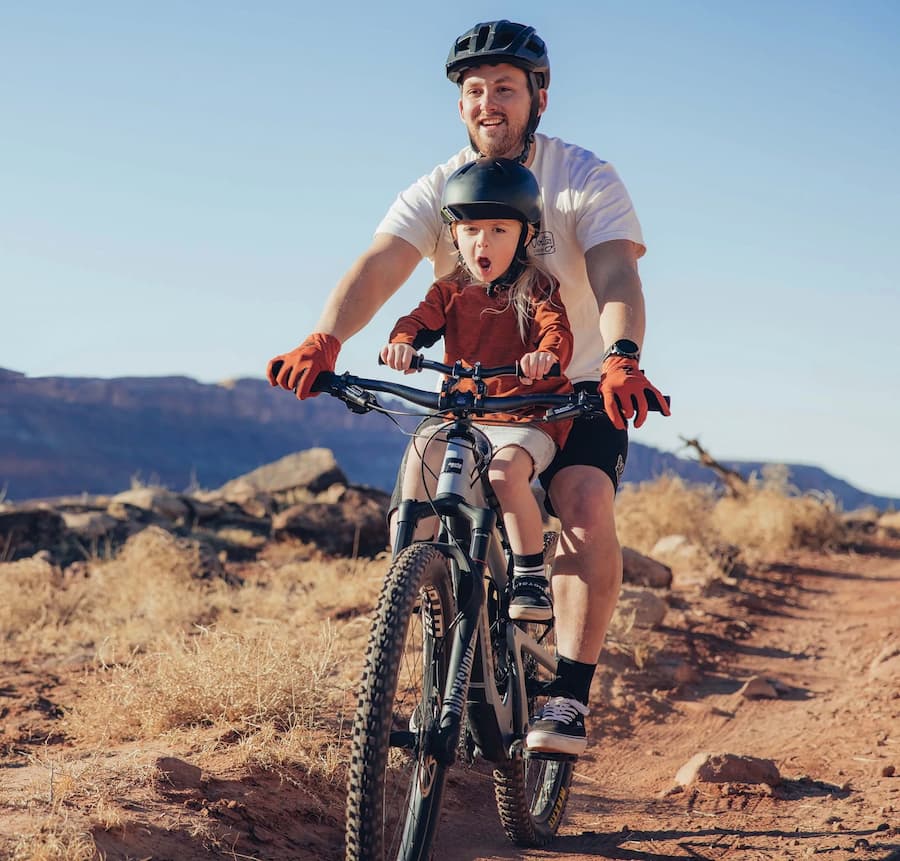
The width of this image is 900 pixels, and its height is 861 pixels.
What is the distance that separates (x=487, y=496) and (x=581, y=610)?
0.63 m

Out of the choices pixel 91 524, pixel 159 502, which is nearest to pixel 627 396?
pixel 91 524

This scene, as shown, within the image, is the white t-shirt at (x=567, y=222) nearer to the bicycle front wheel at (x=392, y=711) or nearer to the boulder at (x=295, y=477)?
the bicycle front wheel at (x=392, y=711)

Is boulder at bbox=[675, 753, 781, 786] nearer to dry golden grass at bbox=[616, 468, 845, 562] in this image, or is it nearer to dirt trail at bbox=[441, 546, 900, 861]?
dirt trail at bbox=[441, 546, 900, 861]

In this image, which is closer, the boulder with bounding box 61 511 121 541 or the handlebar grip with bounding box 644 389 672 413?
the handlebar grip with bounding box 644 389 672 413

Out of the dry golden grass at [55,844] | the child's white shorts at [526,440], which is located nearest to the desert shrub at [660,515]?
the child's white shorts at [526,440]

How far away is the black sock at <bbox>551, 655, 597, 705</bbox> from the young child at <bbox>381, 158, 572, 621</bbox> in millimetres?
410

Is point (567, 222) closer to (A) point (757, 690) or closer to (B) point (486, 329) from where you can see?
(B) point (486, 329)

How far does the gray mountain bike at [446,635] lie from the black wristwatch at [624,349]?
252 mm

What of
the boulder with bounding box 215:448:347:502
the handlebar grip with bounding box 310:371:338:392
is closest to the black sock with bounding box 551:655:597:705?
the handlebar grip with bounding box 310:371:338:392

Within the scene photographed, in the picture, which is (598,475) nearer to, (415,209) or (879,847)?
(415,209)

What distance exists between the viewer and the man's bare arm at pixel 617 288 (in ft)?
12.8

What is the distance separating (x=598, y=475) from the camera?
3.91 metres

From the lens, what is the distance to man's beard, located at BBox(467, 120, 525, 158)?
4.32 meters

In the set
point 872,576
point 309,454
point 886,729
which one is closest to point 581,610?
point 886,729
